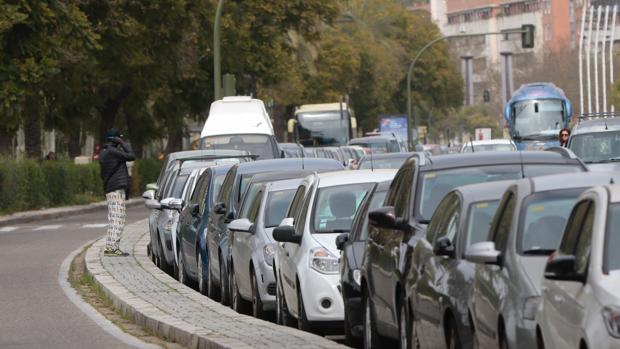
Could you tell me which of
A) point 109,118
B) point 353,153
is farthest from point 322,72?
point 353,153

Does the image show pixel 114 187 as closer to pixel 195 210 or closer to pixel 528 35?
pixel 195 210

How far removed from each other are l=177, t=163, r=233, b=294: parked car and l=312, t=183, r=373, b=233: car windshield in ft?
15.7

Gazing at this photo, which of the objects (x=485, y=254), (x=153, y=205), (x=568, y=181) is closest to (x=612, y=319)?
(x=485, y=254)

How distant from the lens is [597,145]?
30.3m

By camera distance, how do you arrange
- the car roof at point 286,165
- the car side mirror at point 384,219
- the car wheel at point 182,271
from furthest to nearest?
1. the car wheel at point 182,271
2. the car roof at point 286,165
3. the car side mirror at point 384,219

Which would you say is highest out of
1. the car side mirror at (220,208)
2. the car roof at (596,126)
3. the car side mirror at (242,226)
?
the car roof at (596,126)

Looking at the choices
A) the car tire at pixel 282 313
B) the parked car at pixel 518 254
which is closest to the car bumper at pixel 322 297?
the car tire at pixel 282 313

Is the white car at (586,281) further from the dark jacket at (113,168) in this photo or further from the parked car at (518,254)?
the dark jacket at (113,168)

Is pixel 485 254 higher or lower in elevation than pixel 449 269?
higher

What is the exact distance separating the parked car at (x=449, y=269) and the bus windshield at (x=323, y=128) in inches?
2486

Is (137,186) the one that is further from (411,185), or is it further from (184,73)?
(411,185)

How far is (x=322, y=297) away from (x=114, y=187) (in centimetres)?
1138

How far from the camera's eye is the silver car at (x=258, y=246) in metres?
17.1

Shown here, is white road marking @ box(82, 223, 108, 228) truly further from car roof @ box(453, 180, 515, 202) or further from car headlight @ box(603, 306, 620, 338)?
car headlight @ box(603, 306, 620, 338)
